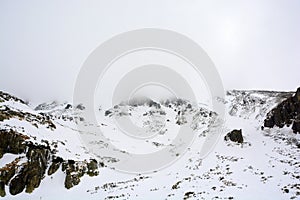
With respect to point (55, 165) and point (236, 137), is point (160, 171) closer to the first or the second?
point (55, 165)

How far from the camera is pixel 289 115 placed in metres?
35.4

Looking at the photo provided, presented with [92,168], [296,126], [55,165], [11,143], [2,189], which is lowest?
[2,189]

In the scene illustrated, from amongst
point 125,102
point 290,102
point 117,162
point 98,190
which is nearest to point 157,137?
point 117,162

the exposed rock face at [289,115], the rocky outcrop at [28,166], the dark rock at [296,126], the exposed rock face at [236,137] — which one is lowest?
the rocky outcrop at [28,166]

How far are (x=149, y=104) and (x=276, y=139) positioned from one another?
80.3 m

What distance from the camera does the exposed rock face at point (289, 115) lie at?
3292 centimetres

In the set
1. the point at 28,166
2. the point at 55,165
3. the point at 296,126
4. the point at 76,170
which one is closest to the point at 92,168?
the point at 76,170

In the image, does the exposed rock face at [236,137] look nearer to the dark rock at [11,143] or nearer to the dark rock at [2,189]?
the dark rock at [11,143]

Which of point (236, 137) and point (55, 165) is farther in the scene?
point (236, 137)

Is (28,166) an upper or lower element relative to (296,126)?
lower

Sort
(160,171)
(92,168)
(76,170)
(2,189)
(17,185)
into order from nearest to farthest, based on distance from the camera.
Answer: (2,189), (17,185), (76,170), (160,171), (92,168)

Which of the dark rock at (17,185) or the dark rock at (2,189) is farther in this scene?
the dark rock at (17,185)

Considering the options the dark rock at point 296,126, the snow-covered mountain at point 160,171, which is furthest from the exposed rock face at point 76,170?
the dark rock at point 296,126

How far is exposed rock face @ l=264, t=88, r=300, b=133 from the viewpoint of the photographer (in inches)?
1296
